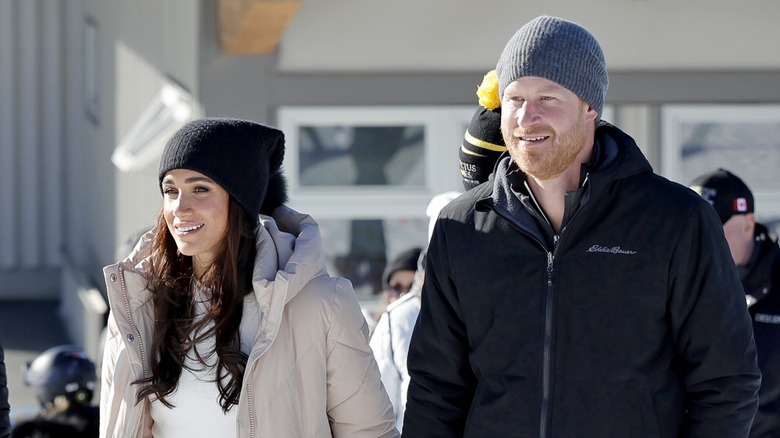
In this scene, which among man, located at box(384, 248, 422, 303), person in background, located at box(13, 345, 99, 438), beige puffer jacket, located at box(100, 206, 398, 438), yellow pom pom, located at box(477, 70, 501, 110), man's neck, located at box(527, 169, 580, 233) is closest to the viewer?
man's neck, located at box(527, 169, 580, 233)

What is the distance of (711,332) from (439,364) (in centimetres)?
62

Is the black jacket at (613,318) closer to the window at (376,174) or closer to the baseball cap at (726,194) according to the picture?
the baseball cap at (726,194)

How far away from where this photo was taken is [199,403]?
310 centimetres

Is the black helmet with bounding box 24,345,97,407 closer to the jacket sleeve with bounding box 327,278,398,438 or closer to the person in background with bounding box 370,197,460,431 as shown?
the person in background with bounding box 370,197,460,431

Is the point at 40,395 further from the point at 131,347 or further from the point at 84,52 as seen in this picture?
the point at 84,52

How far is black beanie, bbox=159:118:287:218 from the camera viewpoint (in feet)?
10.2

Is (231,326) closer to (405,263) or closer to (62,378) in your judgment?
(62,378)

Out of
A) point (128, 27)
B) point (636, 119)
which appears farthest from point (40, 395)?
point (128, 27)

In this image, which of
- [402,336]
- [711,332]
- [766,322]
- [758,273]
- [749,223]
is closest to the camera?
[711,332]

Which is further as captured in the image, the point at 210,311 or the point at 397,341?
the point at 397,341

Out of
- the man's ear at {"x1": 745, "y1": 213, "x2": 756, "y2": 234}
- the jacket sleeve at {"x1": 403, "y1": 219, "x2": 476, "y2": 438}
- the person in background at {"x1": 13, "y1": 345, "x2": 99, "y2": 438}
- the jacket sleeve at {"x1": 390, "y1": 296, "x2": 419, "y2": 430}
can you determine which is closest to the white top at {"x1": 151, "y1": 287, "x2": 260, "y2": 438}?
the jacket sleeve at {"x1": 403, "y1": 219, "x2": 476, "y2": 438}

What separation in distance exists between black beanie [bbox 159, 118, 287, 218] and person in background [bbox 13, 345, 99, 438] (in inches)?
76.0

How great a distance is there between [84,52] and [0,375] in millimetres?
12480

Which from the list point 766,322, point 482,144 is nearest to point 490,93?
point 482,144
